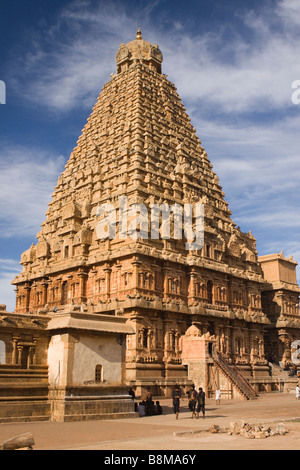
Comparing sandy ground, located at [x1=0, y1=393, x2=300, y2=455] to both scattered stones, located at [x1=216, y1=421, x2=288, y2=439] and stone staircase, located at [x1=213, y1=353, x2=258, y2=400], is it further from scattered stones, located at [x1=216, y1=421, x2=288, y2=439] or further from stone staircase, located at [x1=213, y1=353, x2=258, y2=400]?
stone staircase, located at [x1=213, y1=353, x2=258, y2=400]

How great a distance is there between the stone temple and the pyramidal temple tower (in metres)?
0.15

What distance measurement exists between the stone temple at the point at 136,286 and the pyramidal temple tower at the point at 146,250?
0.49 feet

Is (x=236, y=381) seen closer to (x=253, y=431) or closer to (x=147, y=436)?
(x=253, y=431)

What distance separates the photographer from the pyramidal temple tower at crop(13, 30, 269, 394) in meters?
42.5

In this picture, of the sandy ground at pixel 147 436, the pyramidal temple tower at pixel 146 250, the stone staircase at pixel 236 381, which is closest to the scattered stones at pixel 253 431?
the sandy ground at pixel 147 436

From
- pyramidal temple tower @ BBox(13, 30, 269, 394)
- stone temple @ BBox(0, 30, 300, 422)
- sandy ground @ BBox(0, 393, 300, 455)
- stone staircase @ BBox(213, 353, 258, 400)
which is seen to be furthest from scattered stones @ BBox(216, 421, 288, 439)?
stone staircase @ BBox(213, 353, 258, 400)

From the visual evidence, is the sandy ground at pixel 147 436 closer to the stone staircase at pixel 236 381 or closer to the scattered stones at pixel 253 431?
the scattered stones at pixel 253 431

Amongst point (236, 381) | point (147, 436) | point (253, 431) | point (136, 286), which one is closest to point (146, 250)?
point (136, 286)

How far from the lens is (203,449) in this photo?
48.5 feet

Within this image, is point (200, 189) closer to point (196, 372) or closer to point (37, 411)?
point (196, 372)

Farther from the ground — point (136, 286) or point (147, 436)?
point (136, 286)

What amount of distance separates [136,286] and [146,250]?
3.33 meters

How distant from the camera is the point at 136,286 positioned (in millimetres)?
41625

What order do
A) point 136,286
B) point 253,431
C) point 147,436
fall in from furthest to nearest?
point 136,286
point 147,436
point 253,431
